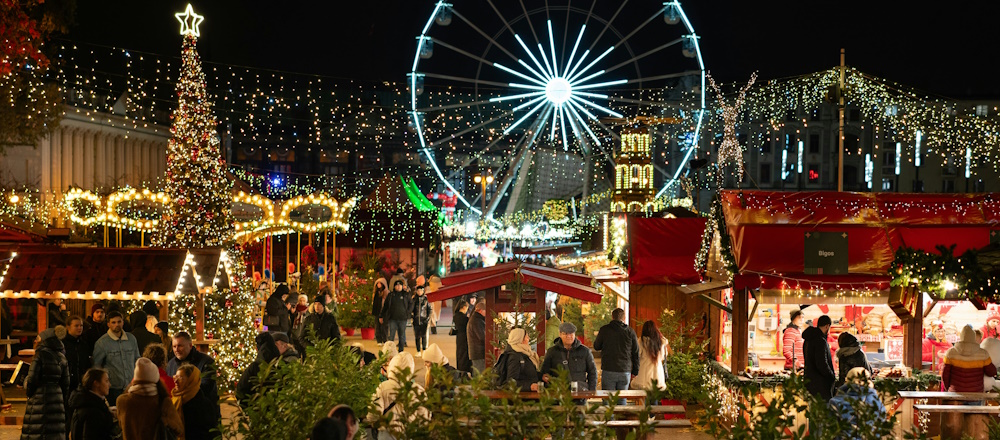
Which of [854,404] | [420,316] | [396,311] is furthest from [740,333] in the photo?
[420,316]

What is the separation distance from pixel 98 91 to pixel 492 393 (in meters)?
47.0

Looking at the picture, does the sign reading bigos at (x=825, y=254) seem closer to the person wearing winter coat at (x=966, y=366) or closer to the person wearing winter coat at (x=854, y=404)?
the person wearing winter coat at (x=966, y=366)

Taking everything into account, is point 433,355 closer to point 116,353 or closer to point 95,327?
point 116,353

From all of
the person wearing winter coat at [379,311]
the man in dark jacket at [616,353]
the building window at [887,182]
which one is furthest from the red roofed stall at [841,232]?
the building window at [887,182]

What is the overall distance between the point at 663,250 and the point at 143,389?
10.2 m

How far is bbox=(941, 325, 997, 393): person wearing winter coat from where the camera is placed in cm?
1180

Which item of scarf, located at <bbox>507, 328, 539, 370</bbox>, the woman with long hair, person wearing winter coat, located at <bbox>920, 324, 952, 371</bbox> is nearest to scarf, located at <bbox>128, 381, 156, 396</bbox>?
scarf, located at <bbox>507, 328, 539, 370</bbox>

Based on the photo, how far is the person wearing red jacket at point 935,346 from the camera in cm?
1339

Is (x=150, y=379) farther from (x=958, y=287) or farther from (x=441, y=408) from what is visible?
(x=958, y=287)

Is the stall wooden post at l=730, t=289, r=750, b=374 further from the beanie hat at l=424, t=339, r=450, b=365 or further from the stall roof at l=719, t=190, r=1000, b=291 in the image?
the beanie hat at l=424, t=339, r=450, b=365

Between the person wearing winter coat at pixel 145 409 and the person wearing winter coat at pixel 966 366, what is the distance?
302 inches

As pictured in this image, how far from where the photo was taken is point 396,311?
1970cm

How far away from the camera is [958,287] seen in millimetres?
10945

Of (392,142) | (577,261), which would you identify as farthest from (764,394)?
(392,142)
